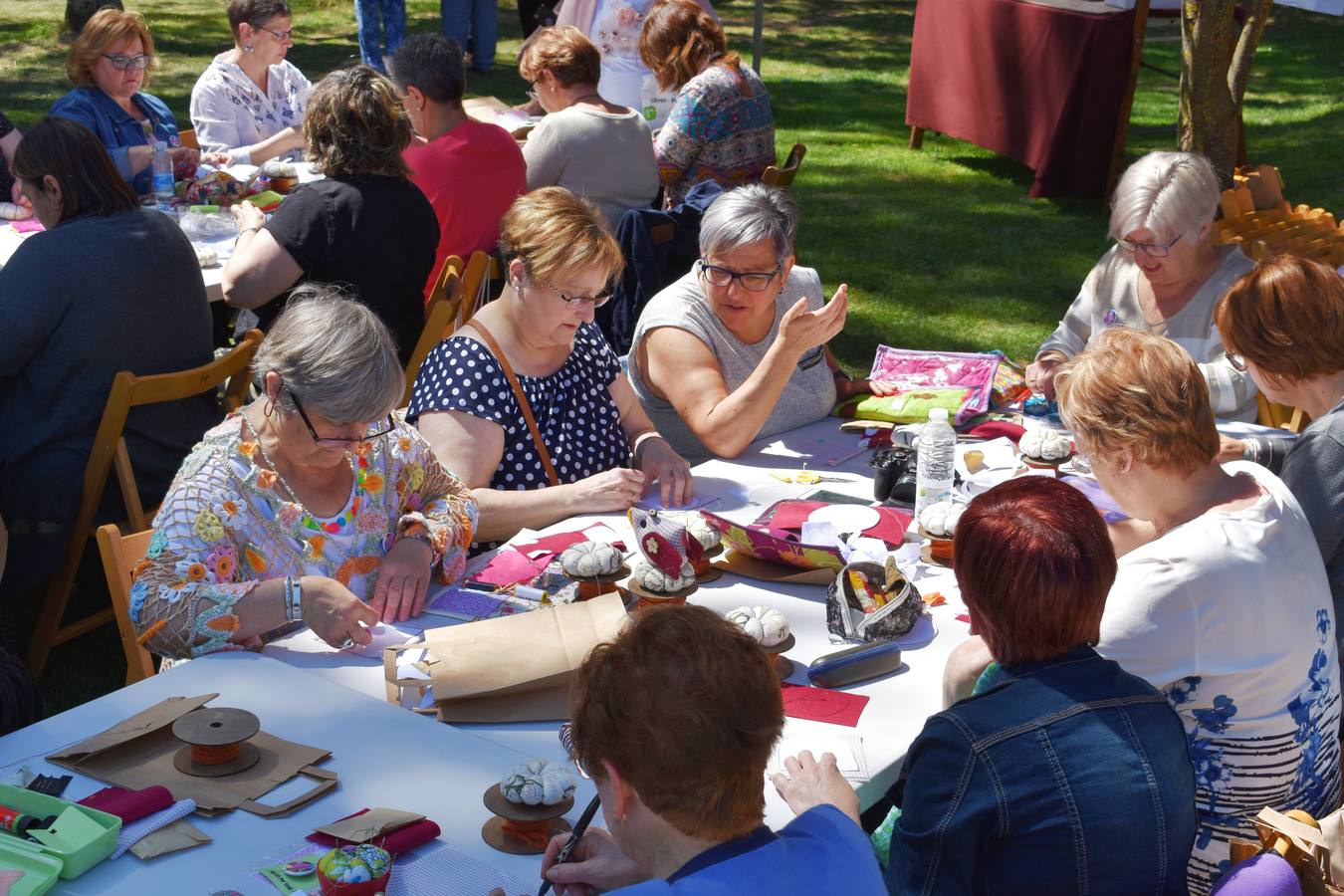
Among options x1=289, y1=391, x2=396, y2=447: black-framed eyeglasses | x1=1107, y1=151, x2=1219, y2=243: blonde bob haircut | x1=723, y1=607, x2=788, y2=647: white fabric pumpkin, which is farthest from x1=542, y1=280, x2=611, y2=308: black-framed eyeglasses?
x1=1107, y1=151, x2=1219, y2=243: blonde bob haircut

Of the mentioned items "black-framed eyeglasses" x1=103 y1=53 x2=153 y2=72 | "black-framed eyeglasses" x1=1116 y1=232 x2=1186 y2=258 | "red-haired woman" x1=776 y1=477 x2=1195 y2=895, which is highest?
"black-framed eyeglasses" x1=103 y1=53 x2=153 y2=72

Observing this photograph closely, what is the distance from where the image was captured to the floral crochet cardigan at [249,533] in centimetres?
253

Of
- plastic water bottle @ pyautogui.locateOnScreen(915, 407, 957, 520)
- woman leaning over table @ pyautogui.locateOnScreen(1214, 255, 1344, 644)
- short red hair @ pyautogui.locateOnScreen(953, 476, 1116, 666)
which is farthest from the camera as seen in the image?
plastic water bottle @ pyautogui.locateOnScreen(915, 407, 957, 520)

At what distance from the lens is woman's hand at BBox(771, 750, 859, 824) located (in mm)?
2076

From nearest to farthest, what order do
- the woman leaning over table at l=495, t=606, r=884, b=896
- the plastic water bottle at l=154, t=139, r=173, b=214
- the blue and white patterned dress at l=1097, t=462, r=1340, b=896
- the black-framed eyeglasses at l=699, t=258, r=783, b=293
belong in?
the woman leaning over table at l=495, t=606, r=884, b=896, the blue and white patterned dress at l=1097, t=462, r=1340, b=896, the black-framed eyeglasses at l=699, t=258, r=783, b=293, the plastic water bottle at l=154, t=139, r=173, b=214

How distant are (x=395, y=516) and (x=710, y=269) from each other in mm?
1283

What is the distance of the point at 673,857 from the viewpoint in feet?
5.28

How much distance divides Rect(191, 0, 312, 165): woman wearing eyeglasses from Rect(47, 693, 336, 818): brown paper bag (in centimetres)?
459

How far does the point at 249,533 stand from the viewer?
269 centimetres

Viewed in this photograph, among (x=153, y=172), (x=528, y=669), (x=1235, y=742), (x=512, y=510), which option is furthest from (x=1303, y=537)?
(x=153, y=172)

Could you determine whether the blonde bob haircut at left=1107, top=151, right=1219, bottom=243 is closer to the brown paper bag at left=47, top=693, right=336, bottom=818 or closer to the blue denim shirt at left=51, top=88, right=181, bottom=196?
the brown paper bag at left=47, top=693, right=336, bottom=818

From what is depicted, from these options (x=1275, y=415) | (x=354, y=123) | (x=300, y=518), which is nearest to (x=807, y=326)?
(x=300, y=518)

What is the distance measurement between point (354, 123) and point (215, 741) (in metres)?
2.94

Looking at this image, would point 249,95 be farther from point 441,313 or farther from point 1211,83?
point 1211,83
